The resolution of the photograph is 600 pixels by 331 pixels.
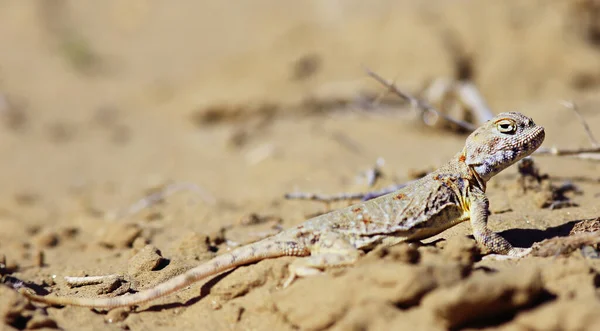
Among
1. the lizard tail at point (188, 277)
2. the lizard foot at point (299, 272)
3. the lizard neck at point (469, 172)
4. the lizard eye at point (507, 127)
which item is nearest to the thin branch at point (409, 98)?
the lizard neck at point (469, 172)

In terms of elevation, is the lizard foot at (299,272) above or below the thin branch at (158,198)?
below

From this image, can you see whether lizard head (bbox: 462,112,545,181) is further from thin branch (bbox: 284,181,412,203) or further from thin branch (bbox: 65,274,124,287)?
thin branch (bbox: 65,274,124,287)

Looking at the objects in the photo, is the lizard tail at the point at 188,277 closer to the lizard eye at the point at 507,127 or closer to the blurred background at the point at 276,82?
the lizard eye at the point at 507,127

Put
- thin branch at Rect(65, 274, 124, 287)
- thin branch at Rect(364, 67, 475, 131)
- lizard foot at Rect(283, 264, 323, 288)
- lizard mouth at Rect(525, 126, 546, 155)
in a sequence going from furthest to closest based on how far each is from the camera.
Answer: thin branch at Rect(364, 67, 475, 131), thin branch at Rect(65, 274, 124, 287), lizard mouth at Rect(525, 126, 546, 155), lizard foot at Rect(283, 264, 323, 288)

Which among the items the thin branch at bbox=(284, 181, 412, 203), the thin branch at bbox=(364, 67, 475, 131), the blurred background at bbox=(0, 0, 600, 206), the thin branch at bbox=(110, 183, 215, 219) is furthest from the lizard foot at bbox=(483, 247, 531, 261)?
the blurred background at bbox=(0, 0, 600, 206)

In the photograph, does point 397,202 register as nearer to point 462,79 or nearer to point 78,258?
point 78,258

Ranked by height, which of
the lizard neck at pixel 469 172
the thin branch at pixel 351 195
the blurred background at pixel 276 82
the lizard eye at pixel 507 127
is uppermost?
the blurred background at pixel 276 82

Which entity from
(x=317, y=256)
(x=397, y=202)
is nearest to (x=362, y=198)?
(x=397, y=202)
